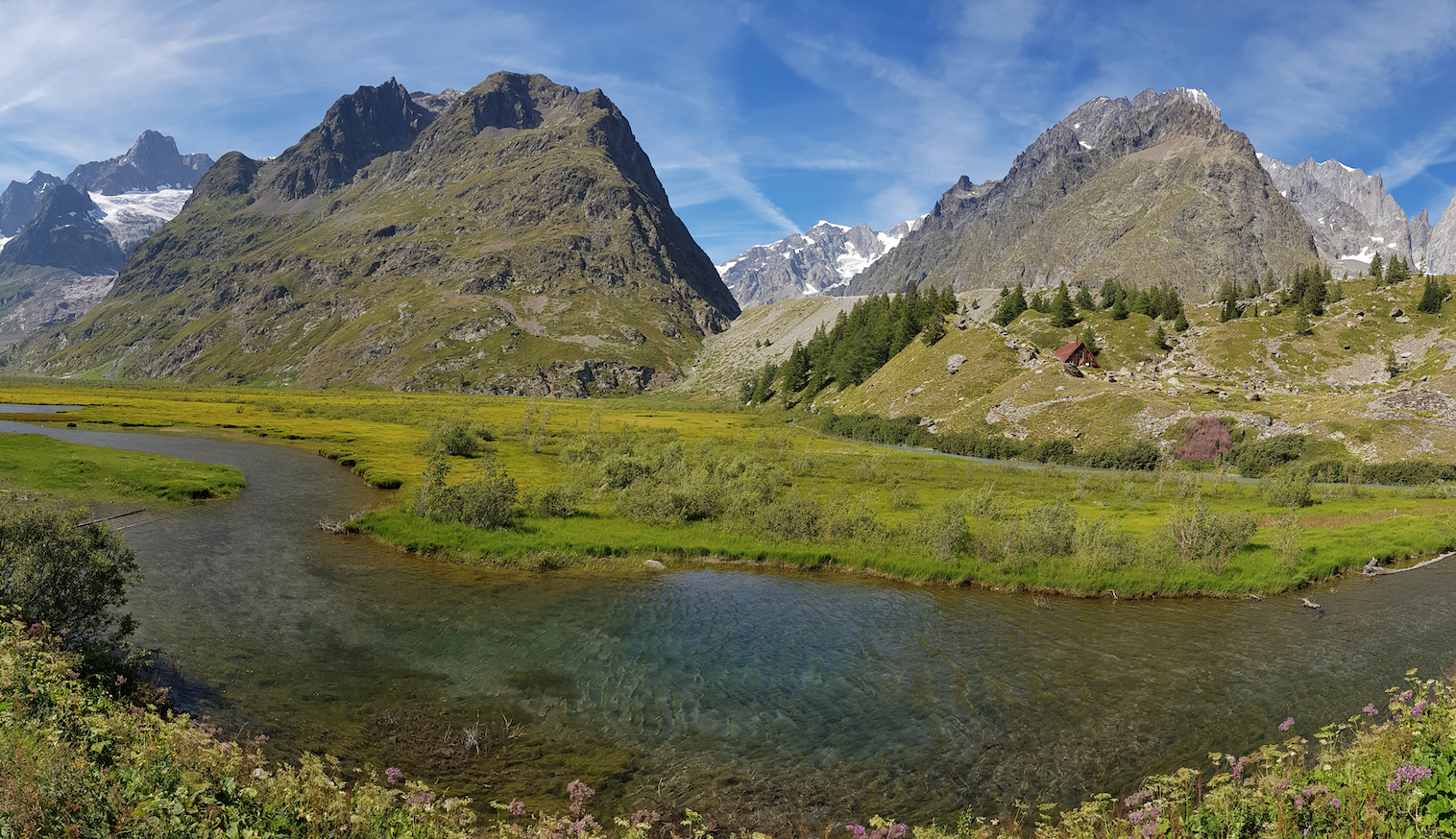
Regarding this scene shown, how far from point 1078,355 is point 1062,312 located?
25603 mm

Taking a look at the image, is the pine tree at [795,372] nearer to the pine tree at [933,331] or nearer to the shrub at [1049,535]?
the pine tree at [933,331]

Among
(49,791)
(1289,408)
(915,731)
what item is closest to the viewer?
(49,791)

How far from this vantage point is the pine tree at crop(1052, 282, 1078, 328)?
156 metres

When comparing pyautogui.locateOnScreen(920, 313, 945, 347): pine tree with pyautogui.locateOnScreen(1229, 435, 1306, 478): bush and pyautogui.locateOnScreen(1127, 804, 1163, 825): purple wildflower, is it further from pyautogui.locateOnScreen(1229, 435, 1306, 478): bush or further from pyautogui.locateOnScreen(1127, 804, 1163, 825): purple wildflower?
pyautogui.locateOnScreen(1127, 804, 1163, 825): purple wildflower

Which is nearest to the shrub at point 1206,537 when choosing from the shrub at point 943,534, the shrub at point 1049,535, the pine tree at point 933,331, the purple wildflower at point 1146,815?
the shrub at point 1049,535

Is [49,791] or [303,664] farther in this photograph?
[303,664]

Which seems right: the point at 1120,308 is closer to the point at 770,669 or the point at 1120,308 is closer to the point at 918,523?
the point at 918,523

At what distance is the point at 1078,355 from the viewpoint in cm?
13575

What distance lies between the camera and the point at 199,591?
30.4 m

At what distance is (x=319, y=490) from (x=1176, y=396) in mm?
121518

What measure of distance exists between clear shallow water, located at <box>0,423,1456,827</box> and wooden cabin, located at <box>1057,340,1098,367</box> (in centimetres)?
10186

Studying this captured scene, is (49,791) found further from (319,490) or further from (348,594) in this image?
(319,490)

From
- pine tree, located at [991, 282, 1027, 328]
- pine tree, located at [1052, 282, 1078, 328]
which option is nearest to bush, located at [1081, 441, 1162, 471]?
pine tree, located at [1052, 282, 1078, 328]

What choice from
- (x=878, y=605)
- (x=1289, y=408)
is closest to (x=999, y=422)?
(x=1289, y=408)
